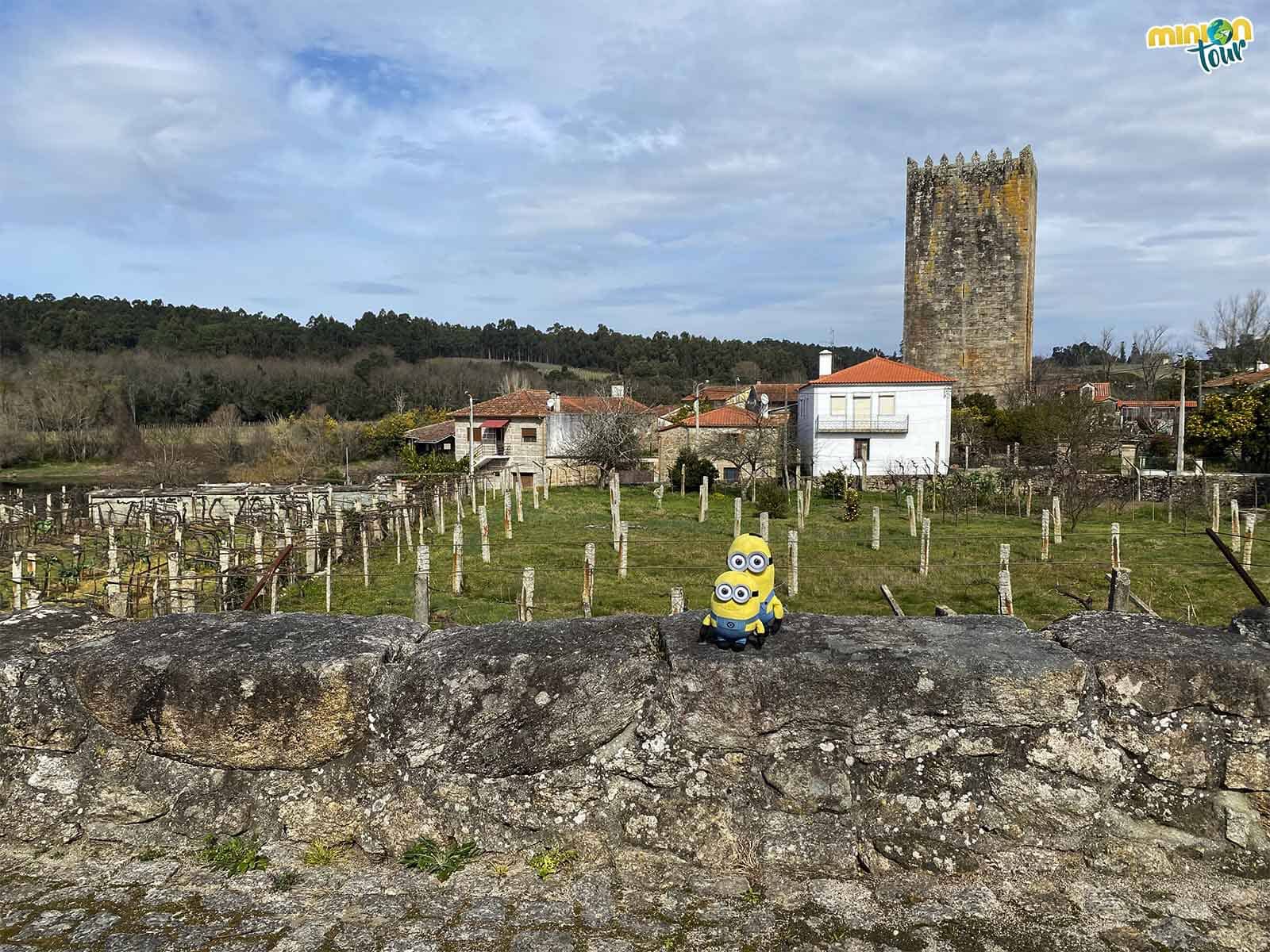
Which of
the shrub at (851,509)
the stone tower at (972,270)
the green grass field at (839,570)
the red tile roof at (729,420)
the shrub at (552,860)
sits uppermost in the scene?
the stone tower at (972,270)

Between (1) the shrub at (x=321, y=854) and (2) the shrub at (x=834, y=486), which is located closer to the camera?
(1) the shrub at (x=321, y=854)

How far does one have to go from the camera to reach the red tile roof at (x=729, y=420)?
4349 centimetres

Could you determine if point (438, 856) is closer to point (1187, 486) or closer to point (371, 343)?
point (1187, 486)

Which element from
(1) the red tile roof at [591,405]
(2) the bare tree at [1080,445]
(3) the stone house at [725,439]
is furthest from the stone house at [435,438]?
(2) the bare tree at [1080,445]

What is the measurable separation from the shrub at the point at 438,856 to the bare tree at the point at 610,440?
38.3 metres

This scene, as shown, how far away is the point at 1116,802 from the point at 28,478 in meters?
70.8

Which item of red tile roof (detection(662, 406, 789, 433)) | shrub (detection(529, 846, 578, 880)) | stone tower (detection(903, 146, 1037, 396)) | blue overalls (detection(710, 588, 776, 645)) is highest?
stone tower (detection(903, 146, 1037, 396))

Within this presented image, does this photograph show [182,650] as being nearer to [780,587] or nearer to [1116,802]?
[1116,802]

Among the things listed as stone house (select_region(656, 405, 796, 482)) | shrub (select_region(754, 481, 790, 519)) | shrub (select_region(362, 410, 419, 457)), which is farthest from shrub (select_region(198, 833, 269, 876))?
shrub (select_region(362, 410, 419, 457))

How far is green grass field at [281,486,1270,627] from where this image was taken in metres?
13.5

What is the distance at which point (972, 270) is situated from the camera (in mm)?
47344

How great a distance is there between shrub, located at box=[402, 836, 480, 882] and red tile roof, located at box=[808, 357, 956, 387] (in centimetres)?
3981

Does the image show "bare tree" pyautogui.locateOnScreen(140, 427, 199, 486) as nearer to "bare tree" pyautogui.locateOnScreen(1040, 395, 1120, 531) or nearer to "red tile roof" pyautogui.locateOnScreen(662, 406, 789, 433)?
"red tile roof" pyautogui.locateOnScreen(662, 406, 789, 433)

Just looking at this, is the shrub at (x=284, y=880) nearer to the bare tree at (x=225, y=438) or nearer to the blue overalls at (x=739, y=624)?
the blue overalls at (x=739, y=624)
